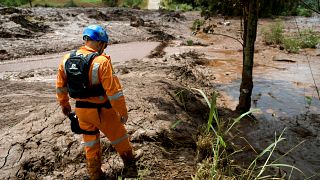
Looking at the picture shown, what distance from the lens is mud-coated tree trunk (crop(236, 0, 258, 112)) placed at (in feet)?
20.7

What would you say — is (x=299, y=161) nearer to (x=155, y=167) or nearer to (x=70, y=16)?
(x=155, y=167)

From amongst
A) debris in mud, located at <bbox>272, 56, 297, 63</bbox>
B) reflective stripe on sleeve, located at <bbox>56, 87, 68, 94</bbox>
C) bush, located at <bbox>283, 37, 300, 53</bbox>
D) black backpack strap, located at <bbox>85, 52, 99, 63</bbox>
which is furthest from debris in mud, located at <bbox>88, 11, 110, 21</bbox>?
black backpack strap, located at <bbox>85, 52, 99, 63</bbox>

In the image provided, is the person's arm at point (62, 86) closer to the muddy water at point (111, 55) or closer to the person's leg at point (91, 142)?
the person's leg at point (91, 142)

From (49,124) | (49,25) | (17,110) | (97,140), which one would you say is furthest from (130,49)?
(97,140)

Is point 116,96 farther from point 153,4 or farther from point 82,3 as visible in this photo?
point 153,4

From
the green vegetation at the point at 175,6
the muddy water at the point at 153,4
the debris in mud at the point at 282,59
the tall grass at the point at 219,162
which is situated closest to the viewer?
the tall grass at the point at 219,162

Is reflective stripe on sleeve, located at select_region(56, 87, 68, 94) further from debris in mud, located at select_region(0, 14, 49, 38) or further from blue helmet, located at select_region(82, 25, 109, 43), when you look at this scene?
debris in mud, located at select_region(0, 14, 49, 38)

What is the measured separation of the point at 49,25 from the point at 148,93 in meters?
12.5

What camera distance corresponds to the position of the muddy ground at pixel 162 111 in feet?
14.5

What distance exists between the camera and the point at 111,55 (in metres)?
13.4

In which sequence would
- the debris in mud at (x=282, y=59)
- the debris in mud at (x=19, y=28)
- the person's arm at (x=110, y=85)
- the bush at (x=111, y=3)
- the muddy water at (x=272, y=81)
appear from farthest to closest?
the bush at (x=111, y=3) < the debris in mud at (x=19, y=28) < the debris in mud at (x=282, y=59) < the muddy water at (x=272, y=81) < the person's arm at (x=110, y=85)

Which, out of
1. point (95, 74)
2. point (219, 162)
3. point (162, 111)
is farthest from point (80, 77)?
point (162, 111)

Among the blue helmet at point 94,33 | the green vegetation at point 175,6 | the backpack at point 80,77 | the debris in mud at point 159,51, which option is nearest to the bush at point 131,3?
the green vegetation at point 175,6

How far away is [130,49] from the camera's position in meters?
14.9
